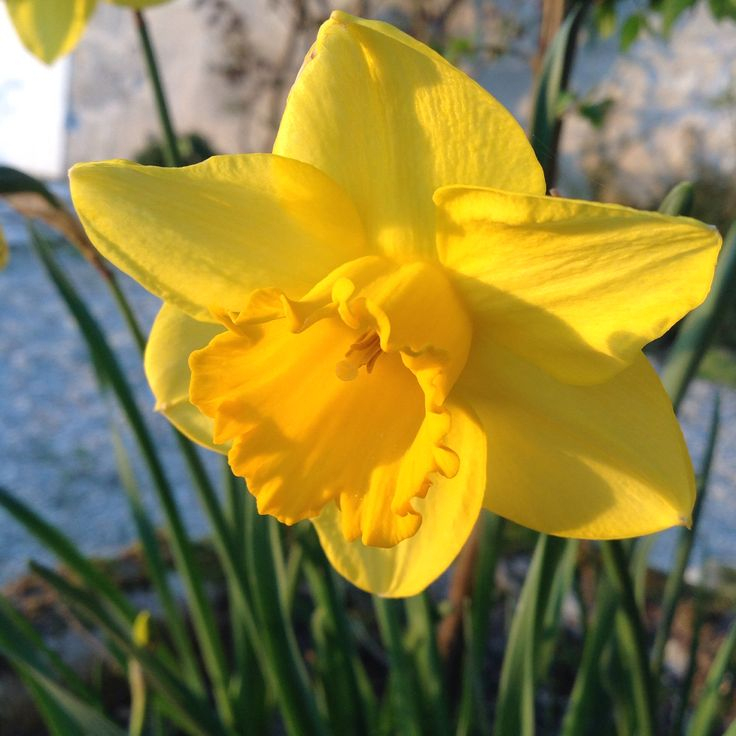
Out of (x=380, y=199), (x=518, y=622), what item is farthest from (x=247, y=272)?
(x=518, y=622)

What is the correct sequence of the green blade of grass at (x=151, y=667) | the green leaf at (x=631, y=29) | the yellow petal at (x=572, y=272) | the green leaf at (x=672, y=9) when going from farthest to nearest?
the green leaf at (x=631, y=29) < the green leaf at (x=672, y=9) < the green blade of grass at (x=151, y=667) < the yellow petal at (x=572, y=272)

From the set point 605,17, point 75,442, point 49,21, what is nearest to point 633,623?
point 605,17

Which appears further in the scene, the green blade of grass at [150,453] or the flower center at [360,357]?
the green blade of grass at [150,453]

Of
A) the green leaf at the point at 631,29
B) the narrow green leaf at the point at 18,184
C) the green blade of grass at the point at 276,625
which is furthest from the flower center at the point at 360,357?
the green leaf at the point at 631,29

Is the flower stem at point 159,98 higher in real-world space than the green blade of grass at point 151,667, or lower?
higher

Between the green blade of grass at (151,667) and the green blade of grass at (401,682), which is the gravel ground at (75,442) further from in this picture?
the green blade of grass at (151,667)

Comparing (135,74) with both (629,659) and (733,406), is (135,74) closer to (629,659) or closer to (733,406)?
(733,406)
